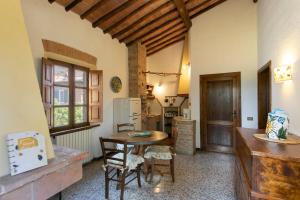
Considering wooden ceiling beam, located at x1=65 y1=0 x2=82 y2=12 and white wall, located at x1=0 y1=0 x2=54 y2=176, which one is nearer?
white wall, located at x1=0 y1=0 x2=54 y2=176

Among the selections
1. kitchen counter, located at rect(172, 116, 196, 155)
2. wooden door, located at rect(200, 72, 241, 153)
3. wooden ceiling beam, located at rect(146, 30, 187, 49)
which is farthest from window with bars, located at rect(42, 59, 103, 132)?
wooden door, located at rect(200, 72, 241, 153)

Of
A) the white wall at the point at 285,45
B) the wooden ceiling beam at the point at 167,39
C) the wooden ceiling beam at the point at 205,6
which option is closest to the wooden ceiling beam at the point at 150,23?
the wooden ceiling beam at the point at 205,6

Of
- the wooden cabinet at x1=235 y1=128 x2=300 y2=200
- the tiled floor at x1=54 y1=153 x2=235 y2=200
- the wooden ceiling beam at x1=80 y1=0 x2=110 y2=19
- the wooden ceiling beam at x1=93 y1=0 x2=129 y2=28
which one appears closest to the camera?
the wooden cabinet at x1=235 y1=128 x2=300 y2=200

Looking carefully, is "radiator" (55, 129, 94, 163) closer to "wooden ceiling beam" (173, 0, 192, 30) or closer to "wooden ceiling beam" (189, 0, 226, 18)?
"wooden ceiling beam" (173, 0, 192, 30)

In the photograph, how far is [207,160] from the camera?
4.16 m

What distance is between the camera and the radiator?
3.22 m

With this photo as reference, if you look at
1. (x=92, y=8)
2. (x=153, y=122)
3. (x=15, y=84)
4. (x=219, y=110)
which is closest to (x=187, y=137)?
(x=219, y=110)

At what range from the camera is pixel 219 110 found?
15.7 feet

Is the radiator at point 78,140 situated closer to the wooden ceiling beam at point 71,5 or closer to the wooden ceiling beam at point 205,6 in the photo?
the wooden ceiling beam at point 71,5

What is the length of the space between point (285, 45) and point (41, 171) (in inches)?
127

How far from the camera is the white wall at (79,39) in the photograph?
2826 mm

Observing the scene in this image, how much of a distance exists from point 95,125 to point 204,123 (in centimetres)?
290

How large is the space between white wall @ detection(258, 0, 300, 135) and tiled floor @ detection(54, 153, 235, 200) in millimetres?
1417

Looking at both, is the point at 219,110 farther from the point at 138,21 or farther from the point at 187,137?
the point at 138,21
